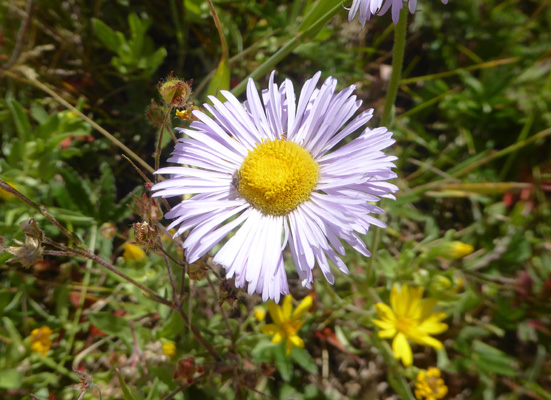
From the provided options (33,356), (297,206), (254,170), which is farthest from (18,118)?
(297,206)

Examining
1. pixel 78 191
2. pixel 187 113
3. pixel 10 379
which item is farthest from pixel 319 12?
pixel 10 379

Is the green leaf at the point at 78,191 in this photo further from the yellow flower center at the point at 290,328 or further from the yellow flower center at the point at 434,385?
the yellow flower center at the point at 434,385

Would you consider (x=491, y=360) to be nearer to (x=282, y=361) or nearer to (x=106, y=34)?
(x=282, y=361)

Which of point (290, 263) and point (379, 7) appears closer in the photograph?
point (379, 7)

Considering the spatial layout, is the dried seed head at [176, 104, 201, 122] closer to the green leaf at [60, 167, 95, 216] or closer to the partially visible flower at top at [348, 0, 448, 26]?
the partially visible flower at top at [348, 0, 448, 26]

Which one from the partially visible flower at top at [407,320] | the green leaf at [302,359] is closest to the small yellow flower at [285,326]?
the green leaf at [302,359]
